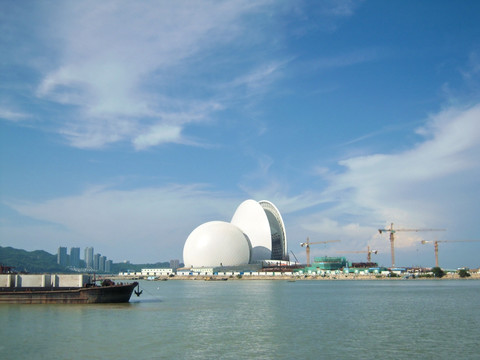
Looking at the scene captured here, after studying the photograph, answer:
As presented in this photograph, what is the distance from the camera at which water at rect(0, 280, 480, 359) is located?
2172 cm

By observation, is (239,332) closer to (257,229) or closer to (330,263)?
(257,229)

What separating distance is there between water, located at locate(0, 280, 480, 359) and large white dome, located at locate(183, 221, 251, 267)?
95760mm

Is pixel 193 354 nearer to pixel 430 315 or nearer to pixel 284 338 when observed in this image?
pixel 284 338

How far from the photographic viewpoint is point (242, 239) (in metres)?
140

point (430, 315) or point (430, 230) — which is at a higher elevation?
point (430, 230)

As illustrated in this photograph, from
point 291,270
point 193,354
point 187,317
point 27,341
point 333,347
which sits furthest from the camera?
point 291,270

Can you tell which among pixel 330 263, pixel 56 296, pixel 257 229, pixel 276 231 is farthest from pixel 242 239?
pixel 56 296

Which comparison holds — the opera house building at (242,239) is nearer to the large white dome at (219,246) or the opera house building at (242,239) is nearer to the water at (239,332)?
the large white dome at (219,246)

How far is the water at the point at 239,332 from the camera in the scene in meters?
21.7

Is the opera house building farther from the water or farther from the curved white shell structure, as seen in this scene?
the water

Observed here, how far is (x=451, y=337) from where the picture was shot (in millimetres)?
25406

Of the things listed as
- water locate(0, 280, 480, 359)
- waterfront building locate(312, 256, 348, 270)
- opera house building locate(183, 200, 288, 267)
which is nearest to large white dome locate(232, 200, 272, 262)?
opera house building locate(183, 200, 288, 267)

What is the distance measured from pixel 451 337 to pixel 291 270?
120m

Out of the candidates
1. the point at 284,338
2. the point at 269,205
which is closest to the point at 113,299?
the point at 284,338
